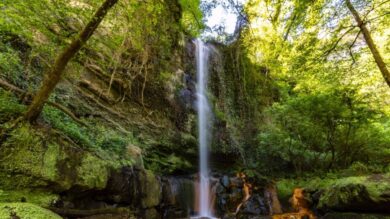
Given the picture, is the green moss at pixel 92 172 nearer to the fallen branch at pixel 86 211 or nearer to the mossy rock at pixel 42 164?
the mossy rock at pixel 42 164

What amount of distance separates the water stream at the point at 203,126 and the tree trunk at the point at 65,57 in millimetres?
5629

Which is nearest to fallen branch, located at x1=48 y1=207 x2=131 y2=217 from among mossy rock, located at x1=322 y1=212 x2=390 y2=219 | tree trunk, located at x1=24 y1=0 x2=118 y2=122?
tree trunk, located at x1=24 y1=0 x2=118 y2=122

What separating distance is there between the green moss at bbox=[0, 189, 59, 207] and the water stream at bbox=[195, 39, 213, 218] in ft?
16.3

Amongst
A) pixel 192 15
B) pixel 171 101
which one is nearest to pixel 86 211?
pixel 171 101

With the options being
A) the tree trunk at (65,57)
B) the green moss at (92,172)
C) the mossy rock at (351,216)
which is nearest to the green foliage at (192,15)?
the tree trunk at (65,57)

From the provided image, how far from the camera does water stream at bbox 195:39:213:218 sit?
784cm

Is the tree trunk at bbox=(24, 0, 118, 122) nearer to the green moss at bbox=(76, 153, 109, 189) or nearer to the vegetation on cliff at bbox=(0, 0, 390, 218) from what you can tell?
the vegetation on cliff at bbox=(0, 0, 390, 218)

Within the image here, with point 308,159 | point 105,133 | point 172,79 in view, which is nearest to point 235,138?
point 308,159

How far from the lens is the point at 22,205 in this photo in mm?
2701

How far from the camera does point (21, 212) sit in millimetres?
2582

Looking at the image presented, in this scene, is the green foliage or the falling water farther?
the falling water

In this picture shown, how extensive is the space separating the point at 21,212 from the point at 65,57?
1.83 m

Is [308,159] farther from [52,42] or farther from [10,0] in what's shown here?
[10,0]

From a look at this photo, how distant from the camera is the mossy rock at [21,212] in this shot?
2.47 meters
